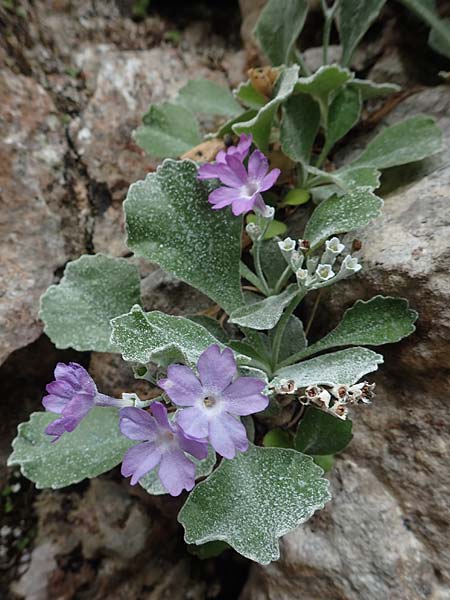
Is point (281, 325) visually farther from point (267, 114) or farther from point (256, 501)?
point (267, 114)

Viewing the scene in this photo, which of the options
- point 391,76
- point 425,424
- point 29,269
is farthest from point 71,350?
point 391,76

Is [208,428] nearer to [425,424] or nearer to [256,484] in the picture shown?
[256,484]

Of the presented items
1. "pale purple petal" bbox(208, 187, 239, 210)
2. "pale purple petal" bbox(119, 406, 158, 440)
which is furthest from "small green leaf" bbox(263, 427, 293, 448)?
"pale purple petal" bbox(208, 187, 239, 210)

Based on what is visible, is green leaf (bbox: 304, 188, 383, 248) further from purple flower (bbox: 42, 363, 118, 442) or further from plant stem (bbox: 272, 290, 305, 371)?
purple flower (bbox: 42, 363, 118, 442)

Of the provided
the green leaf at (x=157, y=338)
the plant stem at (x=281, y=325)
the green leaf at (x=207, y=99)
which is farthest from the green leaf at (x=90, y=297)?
the green leaf at (x=207, y=99)

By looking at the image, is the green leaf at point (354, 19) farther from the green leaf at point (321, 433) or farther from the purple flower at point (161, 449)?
the purple flower at point (161, 449)

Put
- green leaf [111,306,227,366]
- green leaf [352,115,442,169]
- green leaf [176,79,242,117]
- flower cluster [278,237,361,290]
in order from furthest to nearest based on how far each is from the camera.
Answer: green leaf [176,79,242,117]
green leaf [352,115,442,169]
flower cluster [278,237,361,290]
green leaf [111,306,227,366]

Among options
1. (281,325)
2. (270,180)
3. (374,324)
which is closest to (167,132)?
(270,180)

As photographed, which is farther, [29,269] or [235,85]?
[235,85]
